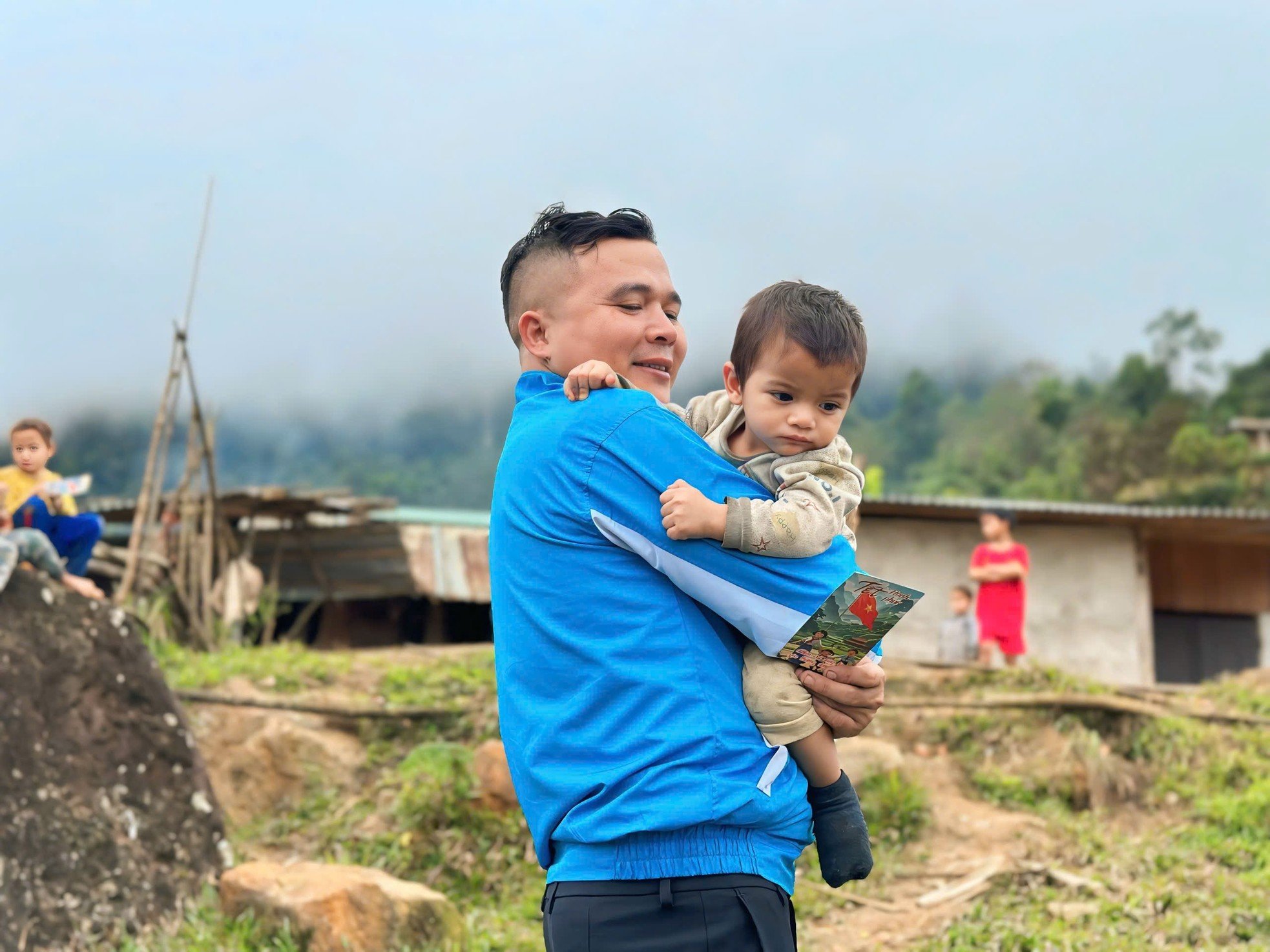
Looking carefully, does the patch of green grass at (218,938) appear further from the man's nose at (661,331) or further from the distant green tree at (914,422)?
the distant green tree at (914,422)

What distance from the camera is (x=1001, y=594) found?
10.4 metres

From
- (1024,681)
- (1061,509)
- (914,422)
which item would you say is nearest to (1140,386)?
(914,422)

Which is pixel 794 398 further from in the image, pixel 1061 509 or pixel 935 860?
pixel 1061 509

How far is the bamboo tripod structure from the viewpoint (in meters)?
10.2

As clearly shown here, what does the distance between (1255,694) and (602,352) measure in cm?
872

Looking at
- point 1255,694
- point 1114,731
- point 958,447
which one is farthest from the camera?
point 958,447

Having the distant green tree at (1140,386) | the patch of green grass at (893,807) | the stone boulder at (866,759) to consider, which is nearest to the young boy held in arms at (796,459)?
the patch of green grass at (893,807)

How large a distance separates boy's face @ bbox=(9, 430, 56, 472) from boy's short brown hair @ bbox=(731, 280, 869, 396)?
5638mm

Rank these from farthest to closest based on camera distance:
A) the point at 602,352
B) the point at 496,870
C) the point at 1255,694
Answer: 1. the point at 1255,694
2. the point at 496,870
3. the point at 602,352

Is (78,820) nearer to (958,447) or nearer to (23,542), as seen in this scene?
(23,542)

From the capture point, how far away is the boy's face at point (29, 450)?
6.95 meters

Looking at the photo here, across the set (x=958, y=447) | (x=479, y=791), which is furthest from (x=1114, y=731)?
(x=958, y=447)

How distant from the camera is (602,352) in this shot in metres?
2.37

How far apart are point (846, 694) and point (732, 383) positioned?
67cm
